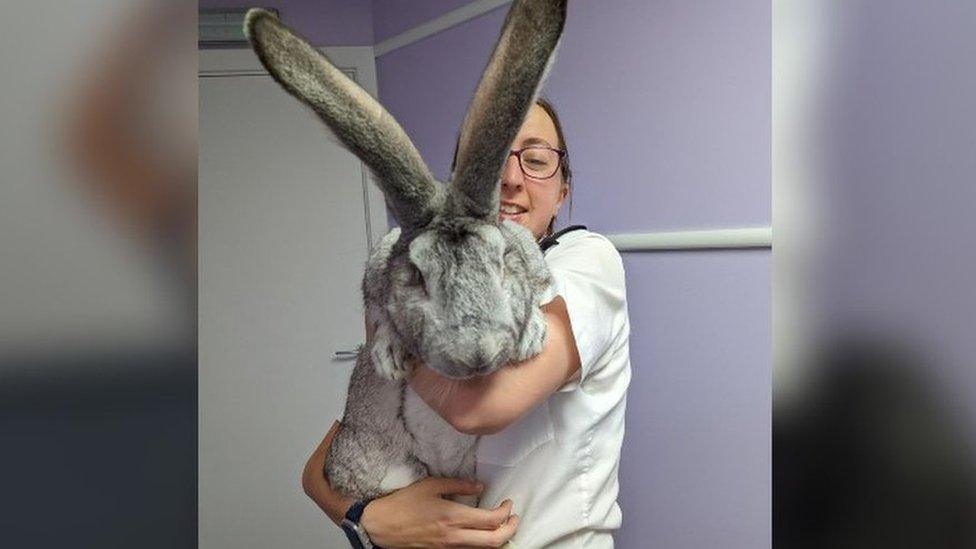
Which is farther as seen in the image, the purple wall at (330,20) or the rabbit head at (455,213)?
the purple wall at (330,20)

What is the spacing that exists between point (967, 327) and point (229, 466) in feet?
11.1

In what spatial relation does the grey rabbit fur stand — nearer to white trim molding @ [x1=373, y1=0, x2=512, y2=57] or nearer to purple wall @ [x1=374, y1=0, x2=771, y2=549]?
purple wall @ [x1=374, y1=0, x2=771, y2=549]

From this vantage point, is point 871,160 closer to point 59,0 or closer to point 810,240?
point 810,240

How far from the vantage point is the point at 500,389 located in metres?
1.11

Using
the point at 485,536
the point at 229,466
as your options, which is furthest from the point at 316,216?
the point at 485,536

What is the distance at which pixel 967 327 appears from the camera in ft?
0.77

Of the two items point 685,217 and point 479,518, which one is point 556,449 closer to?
point 479,518

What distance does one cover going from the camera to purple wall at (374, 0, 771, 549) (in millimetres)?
1727

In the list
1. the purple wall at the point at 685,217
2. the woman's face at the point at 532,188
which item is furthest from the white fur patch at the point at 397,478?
the purple wall at the point at 685,217

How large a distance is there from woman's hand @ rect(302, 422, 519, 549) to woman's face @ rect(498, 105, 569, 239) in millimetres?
468

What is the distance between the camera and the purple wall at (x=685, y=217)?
1727mm

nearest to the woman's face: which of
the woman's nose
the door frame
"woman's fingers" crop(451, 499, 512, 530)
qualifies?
the woman's nose

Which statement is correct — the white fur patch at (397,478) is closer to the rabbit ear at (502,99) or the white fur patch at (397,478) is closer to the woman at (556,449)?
the woman at (556,449)

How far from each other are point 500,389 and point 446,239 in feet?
0.65
